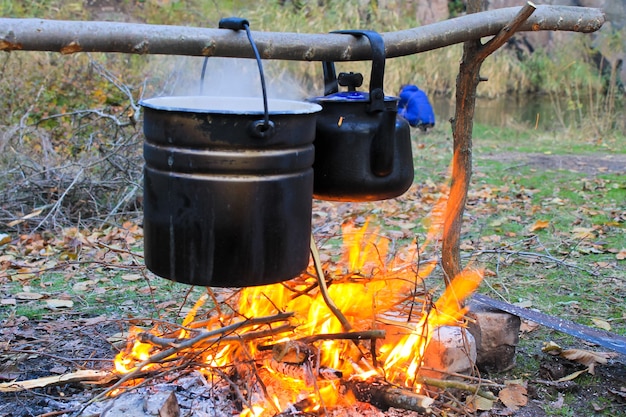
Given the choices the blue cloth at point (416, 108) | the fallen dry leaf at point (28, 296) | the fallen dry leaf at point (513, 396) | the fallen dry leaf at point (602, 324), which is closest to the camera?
the fallen dry leaf at point (513, 396)

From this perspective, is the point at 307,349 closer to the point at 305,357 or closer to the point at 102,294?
the point at 305,357

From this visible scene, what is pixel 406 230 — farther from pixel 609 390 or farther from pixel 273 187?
pixel 273 187

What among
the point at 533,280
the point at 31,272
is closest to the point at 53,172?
the point at 31,272

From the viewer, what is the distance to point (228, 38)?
2375 millimetres

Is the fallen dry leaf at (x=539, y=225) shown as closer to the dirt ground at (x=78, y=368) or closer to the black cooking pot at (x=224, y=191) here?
the dirt ground at (x=78, y=368)

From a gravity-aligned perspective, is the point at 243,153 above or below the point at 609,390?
above

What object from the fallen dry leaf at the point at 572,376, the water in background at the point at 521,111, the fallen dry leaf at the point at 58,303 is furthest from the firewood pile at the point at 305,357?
the water in background at the point at 521,111

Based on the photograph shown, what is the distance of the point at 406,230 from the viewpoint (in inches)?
231

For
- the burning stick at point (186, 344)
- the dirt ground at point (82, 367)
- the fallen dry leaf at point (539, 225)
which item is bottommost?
the dirt ground at point (82, 367)

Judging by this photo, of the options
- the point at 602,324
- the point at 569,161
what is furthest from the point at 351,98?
the point at 569,161

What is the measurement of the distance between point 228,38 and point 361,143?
577mm

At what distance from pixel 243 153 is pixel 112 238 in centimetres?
397

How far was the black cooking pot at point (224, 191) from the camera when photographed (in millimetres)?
1984

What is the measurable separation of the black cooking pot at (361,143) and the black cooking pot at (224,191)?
318 millimetres
